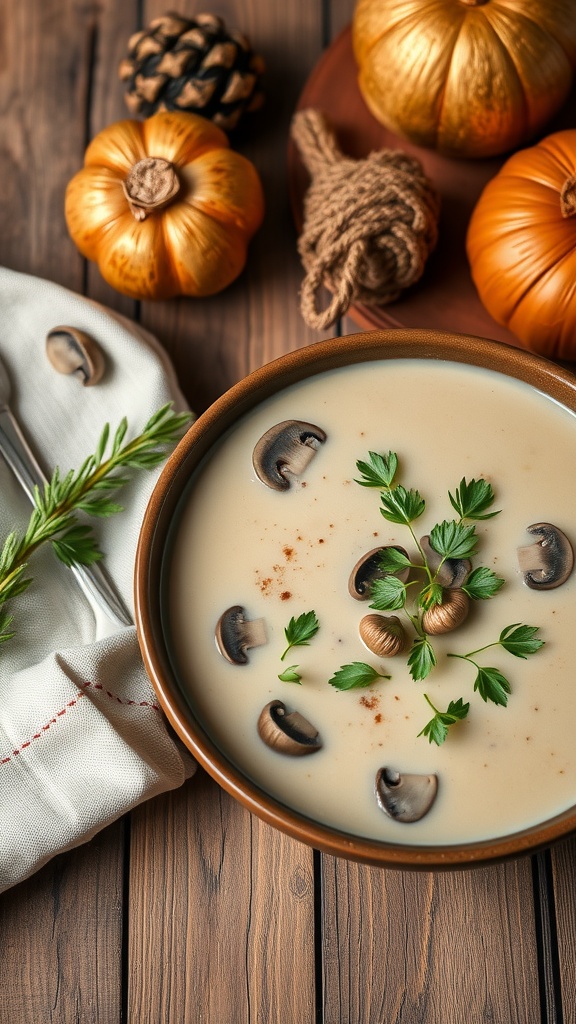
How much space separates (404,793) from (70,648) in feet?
1.48

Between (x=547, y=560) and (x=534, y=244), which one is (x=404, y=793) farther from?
(x=534, y=244)

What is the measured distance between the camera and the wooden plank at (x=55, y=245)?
1.19 meters

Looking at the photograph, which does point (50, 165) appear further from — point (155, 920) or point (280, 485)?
point (155, 920)

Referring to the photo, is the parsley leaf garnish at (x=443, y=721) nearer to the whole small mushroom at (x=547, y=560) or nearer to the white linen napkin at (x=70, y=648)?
the whole small mushroom at (x=547, y=560)

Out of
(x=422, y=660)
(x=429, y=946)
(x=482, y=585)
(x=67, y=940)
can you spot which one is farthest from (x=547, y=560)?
(x=67, y=940)

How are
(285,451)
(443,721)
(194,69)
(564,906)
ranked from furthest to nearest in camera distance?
(194,69) → (564,906) → (285,451) → (443,721)

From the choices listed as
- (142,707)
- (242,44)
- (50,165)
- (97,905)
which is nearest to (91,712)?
(142,707)

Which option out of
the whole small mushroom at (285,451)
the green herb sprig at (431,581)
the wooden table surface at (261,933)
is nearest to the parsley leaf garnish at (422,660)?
the green herb sprig at (431,581)

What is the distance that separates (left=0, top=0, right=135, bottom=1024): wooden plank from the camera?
1.19m

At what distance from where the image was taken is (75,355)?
1.29 metres

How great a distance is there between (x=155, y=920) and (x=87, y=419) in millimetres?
679

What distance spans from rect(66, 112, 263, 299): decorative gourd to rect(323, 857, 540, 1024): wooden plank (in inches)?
32.7

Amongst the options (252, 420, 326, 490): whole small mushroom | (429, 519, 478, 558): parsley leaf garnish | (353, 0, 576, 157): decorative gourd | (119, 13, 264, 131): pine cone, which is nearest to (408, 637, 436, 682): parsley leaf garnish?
(429, 519, 478, 558): parsley leaf garnish

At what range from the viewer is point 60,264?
57.1 inches
